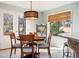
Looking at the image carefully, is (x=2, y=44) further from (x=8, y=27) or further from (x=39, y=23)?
(x=39, y=23)

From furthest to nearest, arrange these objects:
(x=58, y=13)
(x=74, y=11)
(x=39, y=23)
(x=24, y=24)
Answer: (x=39, y=23), (x=24, y=24), (x=58, y=13), (x=74, y=11)

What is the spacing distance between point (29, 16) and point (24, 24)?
3.83m

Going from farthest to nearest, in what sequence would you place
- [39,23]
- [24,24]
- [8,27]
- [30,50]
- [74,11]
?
[39,23] → [24,24] → [8,27] → [74,11] → [30,50]

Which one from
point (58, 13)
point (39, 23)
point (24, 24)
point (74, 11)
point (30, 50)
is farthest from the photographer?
point (39, 23)

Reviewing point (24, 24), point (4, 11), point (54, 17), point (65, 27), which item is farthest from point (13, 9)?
point (65, 27)

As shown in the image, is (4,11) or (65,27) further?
(65,27)

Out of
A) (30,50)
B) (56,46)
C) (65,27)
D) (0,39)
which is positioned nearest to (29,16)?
(30,50)

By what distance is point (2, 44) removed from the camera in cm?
662

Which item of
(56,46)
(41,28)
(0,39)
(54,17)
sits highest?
(54,17)

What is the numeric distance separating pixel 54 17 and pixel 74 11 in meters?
1.74

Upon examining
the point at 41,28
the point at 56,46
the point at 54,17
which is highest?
the point at 54,17

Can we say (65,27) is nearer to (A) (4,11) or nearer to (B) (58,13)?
(B) (58,13)

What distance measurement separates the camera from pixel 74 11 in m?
6.33

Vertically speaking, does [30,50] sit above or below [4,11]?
below
